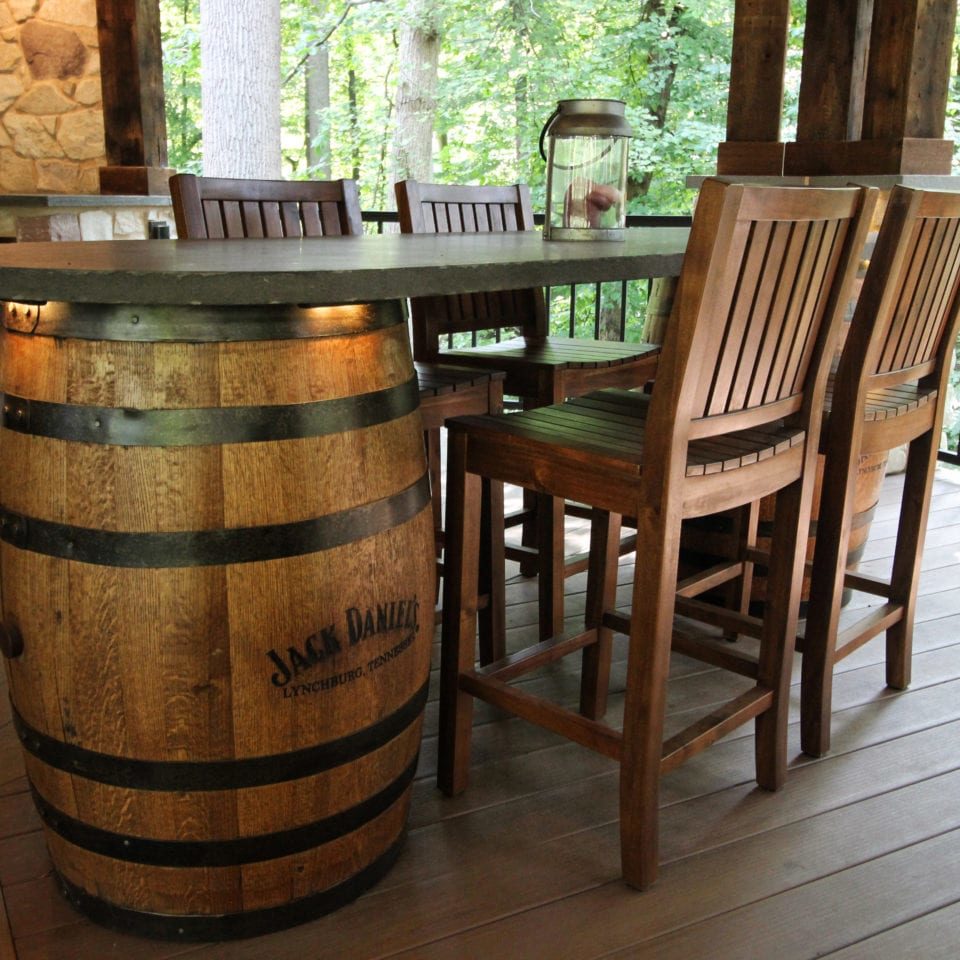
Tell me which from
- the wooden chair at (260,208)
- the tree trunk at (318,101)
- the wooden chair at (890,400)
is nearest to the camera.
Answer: the wooden chair at (890,400)

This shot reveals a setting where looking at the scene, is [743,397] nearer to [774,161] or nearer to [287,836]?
[287,836]

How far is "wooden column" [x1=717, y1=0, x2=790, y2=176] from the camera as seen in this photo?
369 cm

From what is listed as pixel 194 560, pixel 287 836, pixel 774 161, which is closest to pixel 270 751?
pixel 287 836

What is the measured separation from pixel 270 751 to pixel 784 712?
99cm

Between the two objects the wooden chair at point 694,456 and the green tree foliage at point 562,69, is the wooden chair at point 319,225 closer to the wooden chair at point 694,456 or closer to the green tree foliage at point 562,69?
the wooden chair at point 694,456

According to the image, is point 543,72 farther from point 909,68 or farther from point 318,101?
point 909,68

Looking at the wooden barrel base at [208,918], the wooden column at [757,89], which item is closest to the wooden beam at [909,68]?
the wooden column at [757,89]

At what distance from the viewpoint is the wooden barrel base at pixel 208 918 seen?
61.7 inches

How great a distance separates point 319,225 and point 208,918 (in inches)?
68.5

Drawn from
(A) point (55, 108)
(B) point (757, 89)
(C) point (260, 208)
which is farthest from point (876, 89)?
(A) point (55, 108)

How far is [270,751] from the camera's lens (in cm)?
150

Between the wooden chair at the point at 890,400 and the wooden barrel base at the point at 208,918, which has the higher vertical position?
the wooden chair at the point at 890,400

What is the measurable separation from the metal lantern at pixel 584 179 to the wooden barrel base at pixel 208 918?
1.46 m

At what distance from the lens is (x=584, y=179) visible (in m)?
2.43
